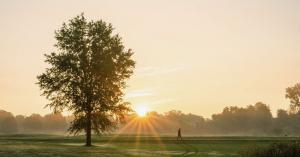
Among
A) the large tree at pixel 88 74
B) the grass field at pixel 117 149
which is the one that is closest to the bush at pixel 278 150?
the grass field at pixel 117 149

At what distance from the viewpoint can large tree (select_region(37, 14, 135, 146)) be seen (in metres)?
68.6

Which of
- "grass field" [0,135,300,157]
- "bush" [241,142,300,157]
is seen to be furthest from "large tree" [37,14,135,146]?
"bush" [241,142,300,157]

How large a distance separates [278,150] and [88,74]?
33.2m

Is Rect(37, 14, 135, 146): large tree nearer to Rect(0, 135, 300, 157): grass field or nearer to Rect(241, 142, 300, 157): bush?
Rect(0, 135, 300, 157): grass field

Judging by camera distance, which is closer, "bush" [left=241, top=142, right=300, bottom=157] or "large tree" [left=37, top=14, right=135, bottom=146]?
"bush" [left=241, top=142, right=300, bottom=157]

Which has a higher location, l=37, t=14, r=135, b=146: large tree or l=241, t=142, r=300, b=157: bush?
l=37, t=14, r=135, b=146: large tree

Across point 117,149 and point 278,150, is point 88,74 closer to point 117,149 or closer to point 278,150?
point 117,149

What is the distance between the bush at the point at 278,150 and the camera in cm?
4212

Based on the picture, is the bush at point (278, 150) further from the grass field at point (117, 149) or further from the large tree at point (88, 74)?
the large tree at point (88, 74)

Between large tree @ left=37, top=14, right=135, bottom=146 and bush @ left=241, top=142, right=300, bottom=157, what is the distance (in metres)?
28.9

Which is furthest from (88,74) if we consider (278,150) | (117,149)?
(278,150)

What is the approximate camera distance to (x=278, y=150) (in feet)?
139

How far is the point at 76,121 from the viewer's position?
70312 millimetres

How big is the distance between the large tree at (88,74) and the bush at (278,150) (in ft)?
95.0
